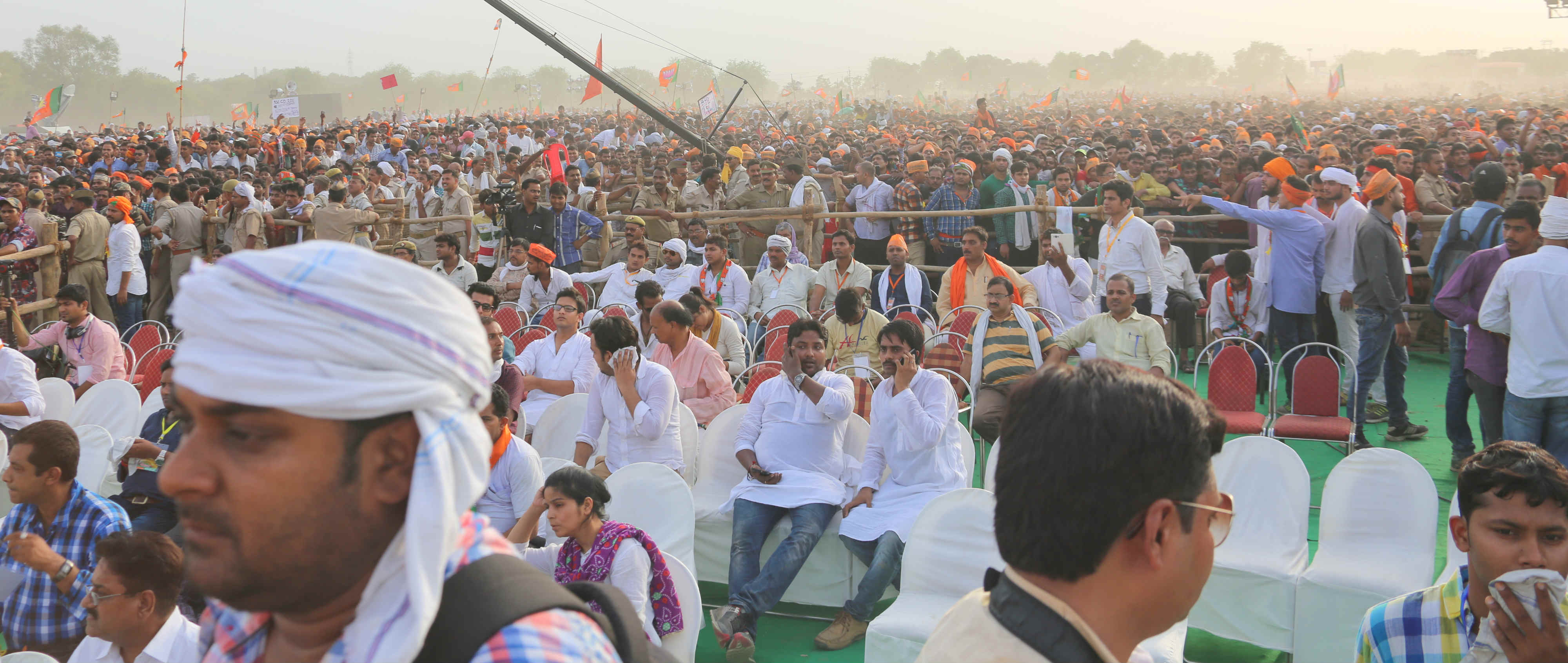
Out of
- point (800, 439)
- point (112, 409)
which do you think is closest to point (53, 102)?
point (112, 409)

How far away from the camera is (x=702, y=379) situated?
6246 mm

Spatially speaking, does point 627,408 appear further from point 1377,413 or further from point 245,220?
point 245,220

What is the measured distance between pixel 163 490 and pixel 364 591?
0.18m

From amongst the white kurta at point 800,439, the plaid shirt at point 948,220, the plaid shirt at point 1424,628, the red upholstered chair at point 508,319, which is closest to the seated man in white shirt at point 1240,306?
the plaid shirt at point 948,220

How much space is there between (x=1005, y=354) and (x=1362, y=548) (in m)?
2.56

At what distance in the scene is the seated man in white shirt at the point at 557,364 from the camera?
6.62 metres

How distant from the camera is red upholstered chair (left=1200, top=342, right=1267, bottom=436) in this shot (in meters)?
6.13

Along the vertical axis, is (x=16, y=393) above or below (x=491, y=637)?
below

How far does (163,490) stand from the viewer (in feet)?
2.87

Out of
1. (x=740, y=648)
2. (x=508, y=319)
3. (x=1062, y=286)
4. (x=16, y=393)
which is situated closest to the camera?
(x=740, y=648)

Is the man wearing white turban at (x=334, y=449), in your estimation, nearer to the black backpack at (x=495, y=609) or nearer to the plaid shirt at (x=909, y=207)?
the black backpack at (x=495, y=609)

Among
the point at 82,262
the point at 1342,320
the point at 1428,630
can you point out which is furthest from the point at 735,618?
the point at 82,262

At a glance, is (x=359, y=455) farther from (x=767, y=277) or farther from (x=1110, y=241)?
(x=767, y=277)

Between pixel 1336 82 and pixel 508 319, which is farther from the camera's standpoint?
pixel 1336 82
